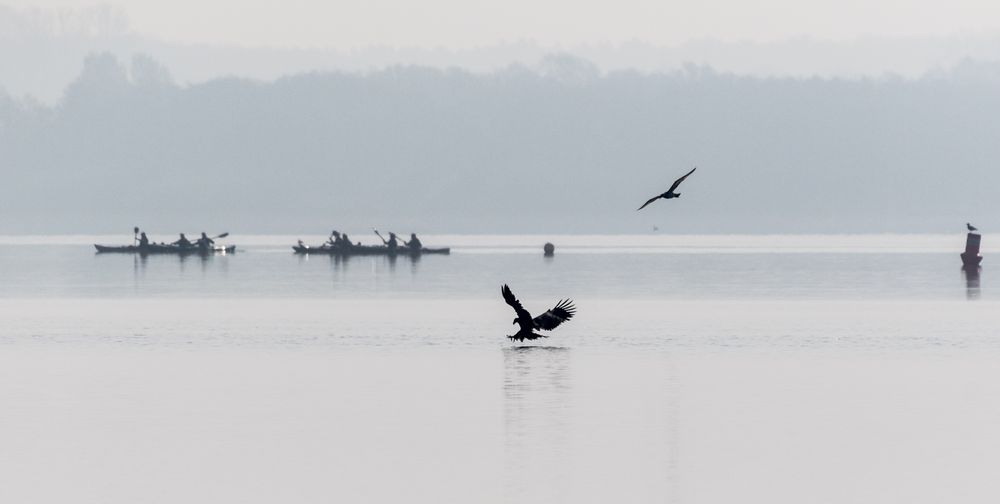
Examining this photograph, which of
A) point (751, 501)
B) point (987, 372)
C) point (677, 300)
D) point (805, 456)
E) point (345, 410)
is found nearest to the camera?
point (751, 501)

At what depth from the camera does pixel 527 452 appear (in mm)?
28656

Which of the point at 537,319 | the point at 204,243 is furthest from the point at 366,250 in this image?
the point at 537,319

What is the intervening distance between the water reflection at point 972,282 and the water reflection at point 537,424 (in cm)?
4504

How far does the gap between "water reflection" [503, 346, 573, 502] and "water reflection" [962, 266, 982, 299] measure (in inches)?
1773

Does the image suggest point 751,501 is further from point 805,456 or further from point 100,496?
point 100,496

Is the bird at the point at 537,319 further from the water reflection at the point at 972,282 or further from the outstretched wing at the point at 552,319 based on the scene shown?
the water reflection at the point at 972,282

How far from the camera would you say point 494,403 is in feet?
117


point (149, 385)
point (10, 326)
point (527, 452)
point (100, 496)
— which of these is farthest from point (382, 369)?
point (10, 326)

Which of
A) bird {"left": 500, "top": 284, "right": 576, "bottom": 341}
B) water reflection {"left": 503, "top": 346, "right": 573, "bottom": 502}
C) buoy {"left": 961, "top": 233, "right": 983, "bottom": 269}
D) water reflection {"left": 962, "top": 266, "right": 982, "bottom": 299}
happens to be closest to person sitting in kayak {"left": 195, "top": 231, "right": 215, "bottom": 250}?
buoy {"left": 961, "top": 233, "right": 983, "bottom": 269}

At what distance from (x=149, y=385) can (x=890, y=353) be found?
21716 mm

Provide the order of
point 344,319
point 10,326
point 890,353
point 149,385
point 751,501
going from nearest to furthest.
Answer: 1. point 751,501
2. point 149,385
3. point 890,353
4. point 10,326
5. point 344,319

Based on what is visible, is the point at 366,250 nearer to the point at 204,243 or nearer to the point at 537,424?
the point at 204,243

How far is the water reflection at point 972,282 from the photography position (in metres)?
87.4

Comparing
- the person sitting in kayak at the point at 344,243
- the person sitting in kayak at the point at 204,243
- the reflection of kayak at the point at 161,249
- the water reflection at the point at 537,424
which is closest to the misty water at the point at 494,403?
the water reflection at the point at 537,424
